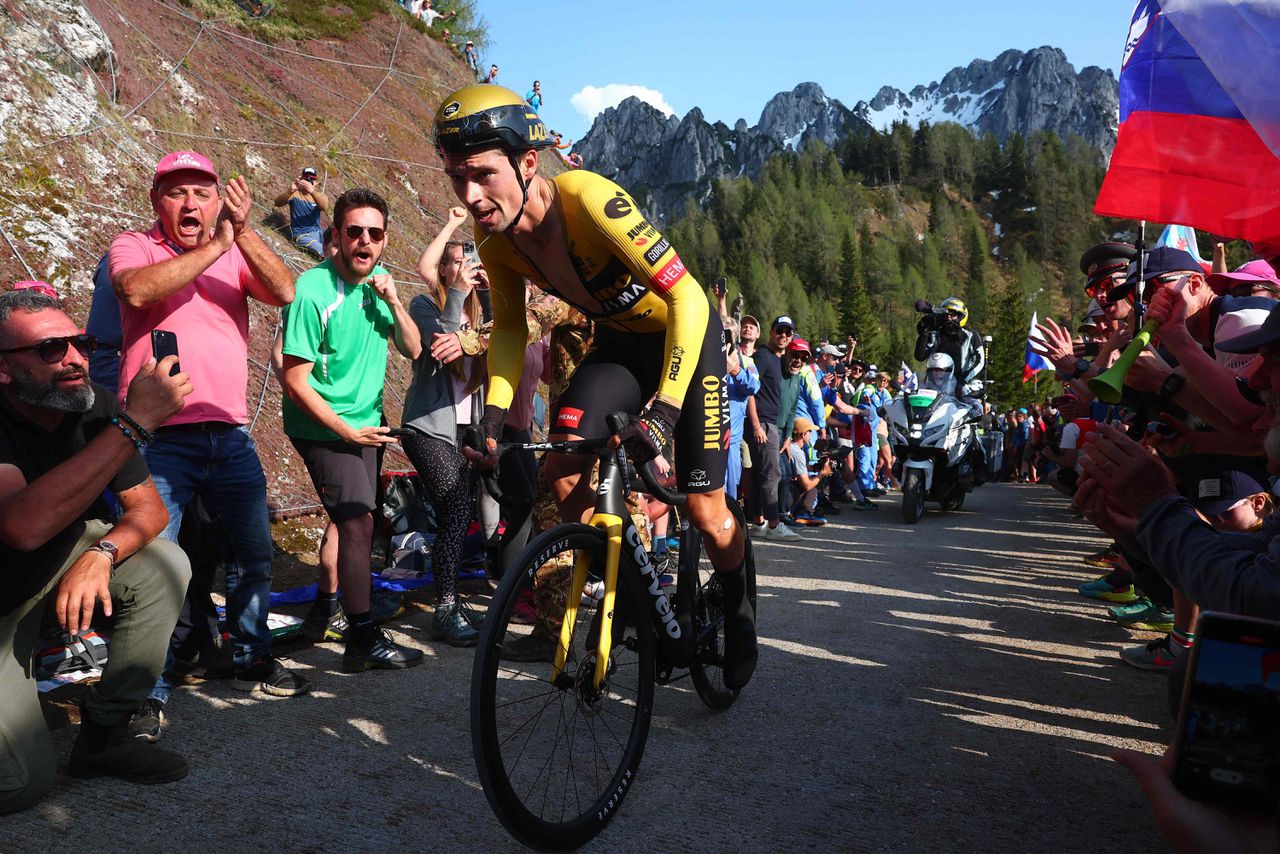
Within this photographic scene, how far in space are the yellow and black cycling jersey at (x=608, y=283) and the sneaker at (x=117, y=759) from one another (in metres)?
1.69

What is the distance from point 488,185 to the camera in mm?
3047

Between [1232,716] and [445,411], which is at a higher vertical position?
[445,411]

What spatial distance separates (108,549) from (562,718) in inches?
65.6

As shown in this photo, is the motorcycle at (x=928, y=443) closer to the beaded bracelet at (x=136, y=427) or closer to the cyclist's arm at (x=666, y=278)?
the cyclist's arm at (x=666, y=278)

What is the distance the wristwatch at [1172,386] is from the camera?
348cm

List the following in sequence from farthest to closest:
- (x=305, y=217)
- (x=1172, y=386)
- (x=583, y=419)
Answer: (x=305, y=217) → (x=1172, y=386) → (x=583, y=419)

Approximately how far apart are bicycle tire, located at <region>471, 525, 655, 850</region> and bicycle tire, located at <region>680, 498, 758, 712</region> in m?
0.53

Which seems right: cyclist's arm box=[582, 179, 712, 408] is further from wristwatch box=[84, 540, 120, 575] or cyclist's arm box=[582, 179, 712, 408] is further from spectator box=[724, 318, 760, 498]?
Answer: spectator box=[724, 318, 760, 498]

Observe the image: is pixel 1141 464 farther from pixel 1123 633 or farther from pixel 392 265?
pixel 392 265

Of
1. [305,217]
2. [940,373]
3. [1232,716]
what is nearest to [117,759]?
[1232,716]

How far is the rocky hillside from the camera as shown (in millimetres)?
7816

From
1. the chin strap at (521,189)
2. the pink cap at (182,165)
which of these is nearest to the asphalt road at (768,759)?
the chin strap at (521,189)

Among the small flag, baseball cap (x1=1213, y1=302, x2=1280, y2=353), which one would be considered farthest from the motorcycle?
baseball cap (x1=1213, y1=302, x2=1280, y2=353)

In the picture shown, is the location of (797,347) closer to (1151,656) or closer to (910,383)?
(1151,656)
